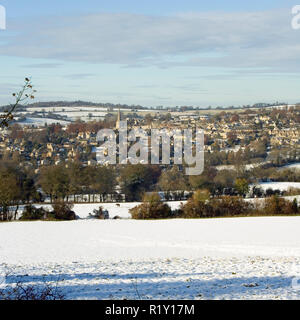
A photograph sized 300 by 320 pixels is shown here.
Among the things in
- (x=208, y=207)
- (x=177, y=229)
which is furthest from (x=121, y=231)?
(x=208, y=207)

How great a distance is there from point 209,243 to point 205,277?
39.5ft

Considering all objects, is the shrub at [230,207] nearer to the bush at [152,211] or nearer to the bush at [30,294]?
the bush at [152,211]

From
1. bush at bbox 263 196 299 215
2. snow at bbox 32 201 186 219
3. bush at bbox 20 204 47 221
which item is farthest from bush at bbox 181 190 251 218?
bush at bbox 20 204 47 221

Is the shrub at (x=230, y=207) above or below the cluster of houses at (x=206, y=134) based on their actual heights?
below

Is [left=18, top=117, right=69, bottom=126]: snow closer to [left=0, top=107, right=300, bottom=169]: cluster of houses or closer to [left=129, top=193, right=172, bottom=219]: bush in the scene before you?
[left=0, top=107, right=300, bottom=169]: cluster of houses

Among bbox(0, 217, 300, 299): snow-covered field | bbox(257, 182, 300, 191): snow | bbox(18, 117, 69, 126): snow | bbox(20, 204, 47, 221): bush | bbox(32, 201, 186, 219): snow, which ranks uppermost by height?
bbox(18, 117, 69, 126): snow

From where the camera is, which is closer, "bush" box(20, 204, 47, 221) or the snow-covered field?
the snow-covered field

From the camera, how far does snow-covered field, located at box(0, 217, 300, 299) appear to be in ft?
36.3

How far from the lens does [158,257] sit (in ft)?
61.9

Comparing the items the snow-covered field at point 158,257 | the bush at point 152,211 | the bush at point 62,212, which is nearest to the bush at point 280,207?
the snow-covered field at point 158,257

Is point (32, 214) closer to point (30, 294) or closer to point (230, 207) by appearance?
point (230, 207)

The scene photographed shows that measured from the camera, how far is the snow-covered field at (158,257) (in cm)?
1105
